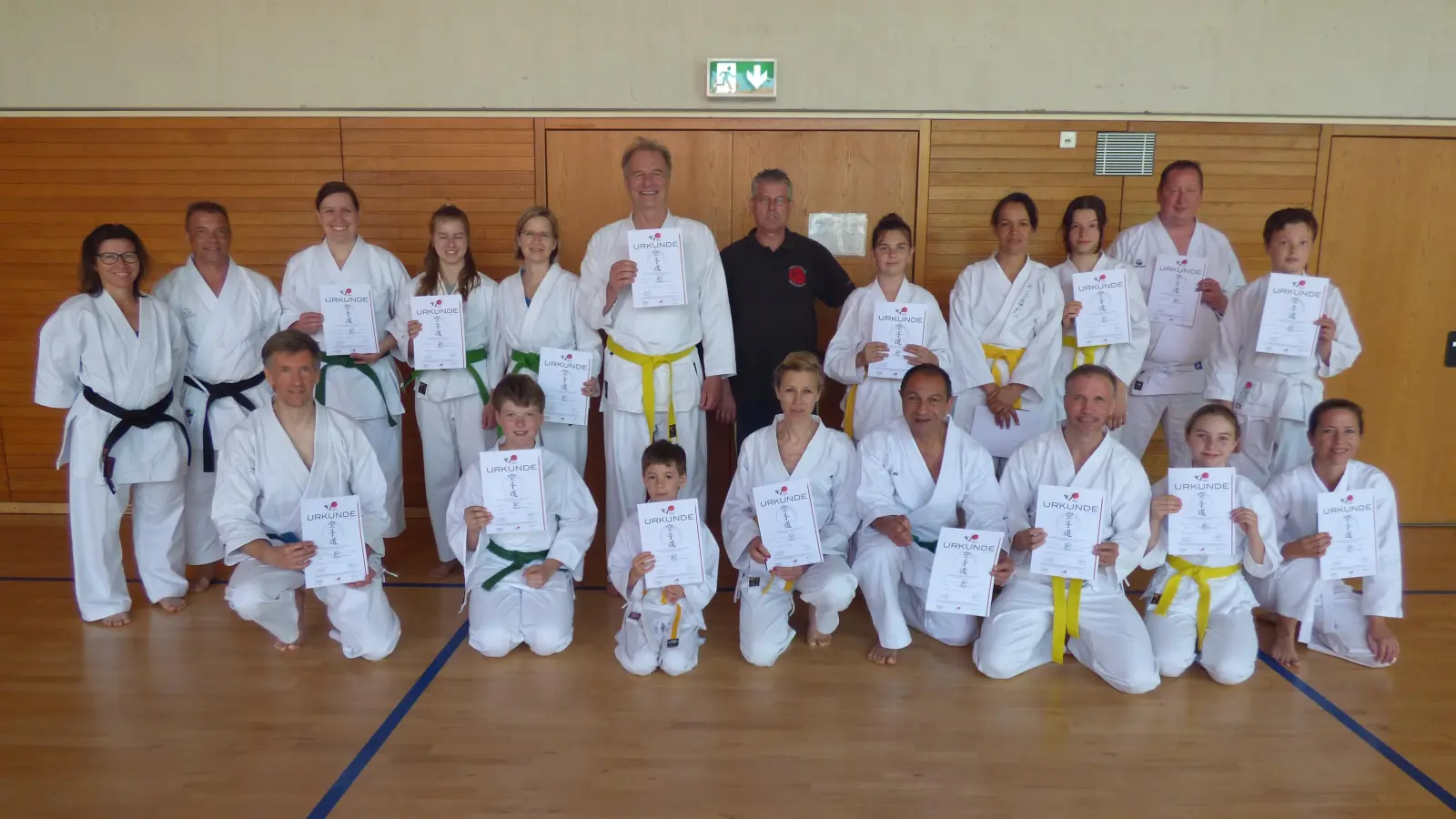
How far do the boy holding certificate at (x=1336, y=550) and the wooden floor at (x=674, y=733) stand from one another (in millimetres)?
137

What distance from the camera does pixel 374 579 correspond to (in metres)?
3.21

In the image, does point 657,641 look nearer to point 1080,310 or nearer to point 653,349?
point 653,349

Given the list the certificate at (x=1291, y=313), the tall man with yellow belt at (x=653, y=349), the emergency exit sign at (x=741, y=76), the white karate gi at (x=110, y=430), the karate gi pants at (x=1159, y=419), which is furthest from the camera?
the emergency exit sign at (x=741, y=76)

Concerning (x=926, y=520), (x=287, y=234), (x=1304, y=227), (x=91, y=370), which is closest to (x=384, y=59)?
(x=287, y=234)

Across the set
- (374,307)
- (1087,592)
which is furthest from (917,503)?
(374,307)

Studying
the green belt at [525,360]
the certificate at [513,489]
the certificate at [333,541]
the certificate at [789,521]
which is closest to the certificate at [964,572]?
the certificate at [789,521]

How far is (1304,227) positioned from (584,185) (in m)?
3.17

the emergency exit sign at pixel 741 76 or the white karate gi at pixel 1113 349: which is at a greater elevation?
the emergency exit sign at pixel 741 76

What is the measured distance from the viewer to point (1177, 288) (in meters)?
4.07

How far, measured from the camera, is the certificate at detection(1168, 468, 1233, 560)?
308cm

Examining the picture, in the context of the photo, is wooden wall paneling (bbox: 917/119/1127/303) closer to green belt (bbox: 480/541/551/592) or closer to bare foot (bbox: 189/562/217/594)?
green belt (bbox: 480/541/551/592)

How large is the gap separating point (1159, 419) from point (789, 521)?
211 cm

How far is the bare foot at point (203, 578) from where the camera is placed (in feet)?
12.6

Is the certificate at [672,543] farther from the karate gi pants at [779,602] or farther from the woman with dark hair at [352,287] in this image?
the woman with dark hair at [352,287]
